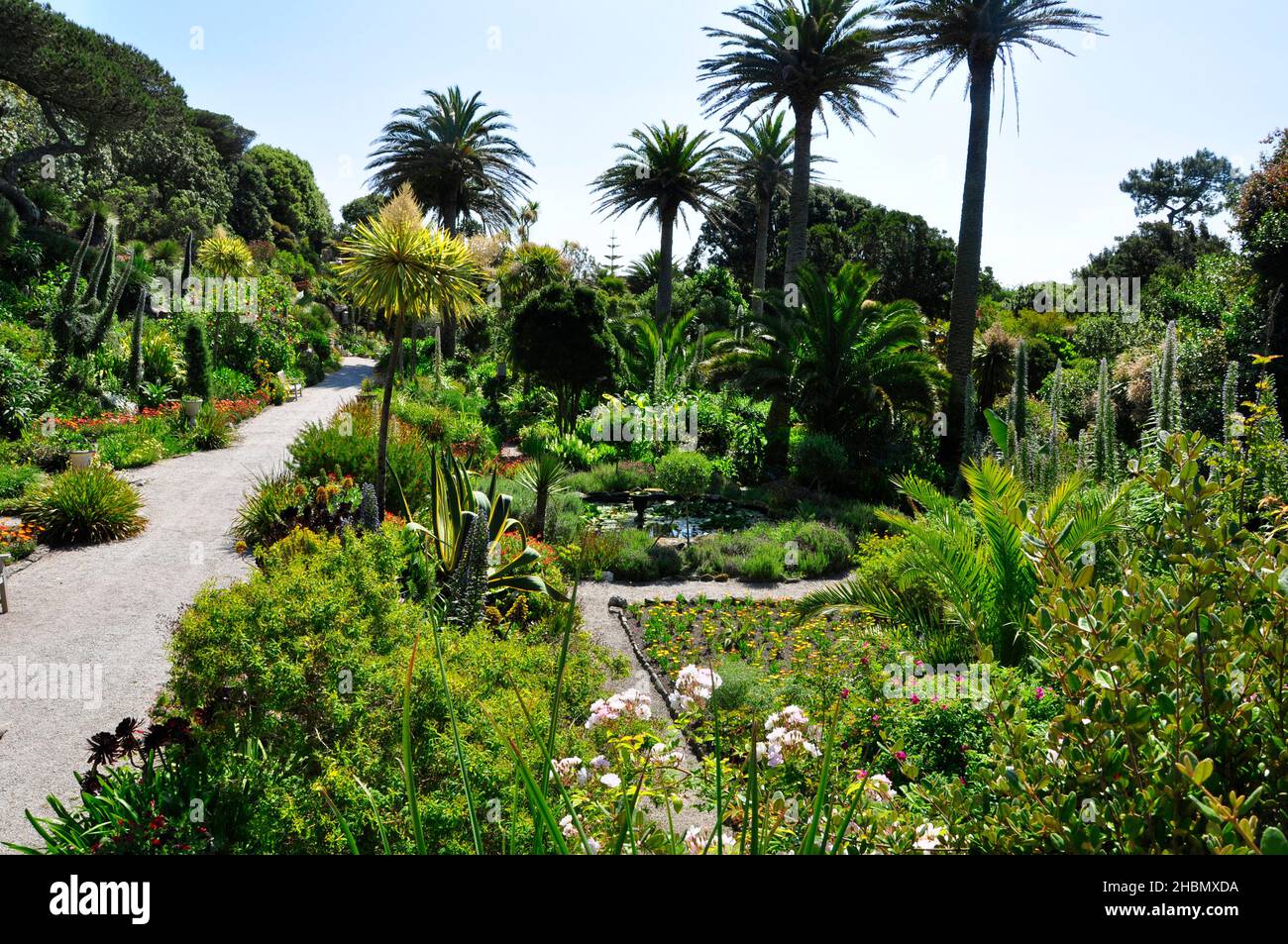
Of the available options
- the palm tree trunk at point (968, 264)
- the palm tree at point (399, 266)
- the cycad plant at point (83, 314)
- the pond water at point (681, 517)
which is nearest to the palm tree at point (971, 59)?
the palm tree trunk at point (968, 264)

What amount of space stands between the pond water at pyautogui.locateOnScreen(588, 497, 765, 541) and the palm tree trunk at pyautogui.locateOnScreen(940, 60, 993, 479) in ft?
18.4

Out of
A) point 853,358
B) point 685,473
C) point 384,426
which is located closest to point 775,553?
point 685,473

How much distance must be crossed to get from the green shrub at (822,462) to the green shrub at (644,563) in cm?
515

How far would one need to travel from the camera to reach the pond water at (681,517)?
1209cm

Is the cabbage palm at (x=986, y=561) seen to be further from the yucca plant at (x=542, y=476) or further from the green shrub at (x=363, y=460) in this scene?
the green shrub at (x=363, y=460)

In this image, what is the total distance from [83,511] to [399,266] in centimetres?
469

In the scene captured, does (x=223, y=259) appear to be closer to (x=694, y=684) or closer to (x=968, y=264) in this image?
(x=968, y=264)

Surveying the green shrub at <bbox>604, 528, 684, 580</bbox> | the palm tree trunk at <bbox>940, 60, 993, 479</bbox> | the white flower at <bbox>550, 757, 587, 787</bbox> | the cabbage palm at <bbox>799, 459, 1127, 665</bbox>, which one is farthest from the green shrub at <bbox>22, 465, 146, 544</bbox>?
the palm tree trunk at <bbox>940, 60, 993, 479</bbox>

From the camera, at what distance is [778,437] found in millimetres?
16500

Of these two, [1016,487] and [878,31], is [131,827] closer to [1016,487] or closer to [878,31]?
[1016,487]

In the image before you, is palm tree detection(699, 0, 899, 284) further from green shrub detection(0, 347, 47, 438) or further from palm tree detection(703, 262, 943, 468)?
green shrub detection(0, 347, 47, 438)

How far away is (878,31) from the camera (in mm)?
17656

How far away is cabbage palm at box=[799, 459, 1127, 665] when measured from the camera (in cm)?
597
